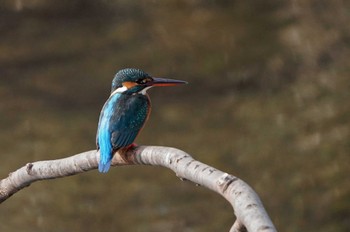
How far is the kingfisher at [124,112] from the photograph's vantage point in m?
1.81

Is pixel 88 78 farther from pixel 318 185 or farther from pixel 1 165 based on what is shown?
pixel 318 185

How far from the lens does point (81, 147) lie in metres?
4.76

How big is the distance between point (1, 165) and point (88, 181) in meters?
0.57

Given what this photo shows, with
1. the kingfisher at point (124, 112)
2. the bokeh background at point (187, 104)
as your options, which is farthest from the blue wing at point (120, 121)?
the bokeh background at point (187, 104)

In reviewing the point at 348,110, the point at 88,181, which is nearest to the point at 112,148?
the point at 88,181

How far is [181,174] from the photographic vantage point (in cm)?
141

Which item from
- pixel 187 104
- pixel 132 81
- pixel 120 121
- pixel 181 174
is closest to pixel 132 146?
pixel 120 121

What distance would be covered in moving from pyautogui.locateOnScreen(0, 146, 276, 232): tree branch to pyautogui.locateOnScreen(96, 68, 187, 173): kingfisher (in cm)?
3

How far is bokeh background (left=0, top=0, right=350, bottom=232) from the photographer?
426 centimetres

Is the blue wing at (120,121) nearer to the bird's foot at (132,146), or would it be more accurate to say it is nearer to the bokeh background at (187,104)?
the bird's foot at (132,146)

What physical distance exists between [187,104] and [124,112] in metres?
3.50

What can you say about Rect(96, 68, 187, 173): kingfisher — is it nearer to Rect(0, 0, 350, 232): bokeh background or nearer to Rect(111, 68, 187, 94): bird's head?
Rect(111, 68, 187, 94): bird's head

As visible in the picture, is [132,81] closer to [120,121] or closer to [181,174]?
[120,121]

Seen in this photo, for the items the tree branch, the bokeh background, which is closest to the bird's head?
the tree branch
